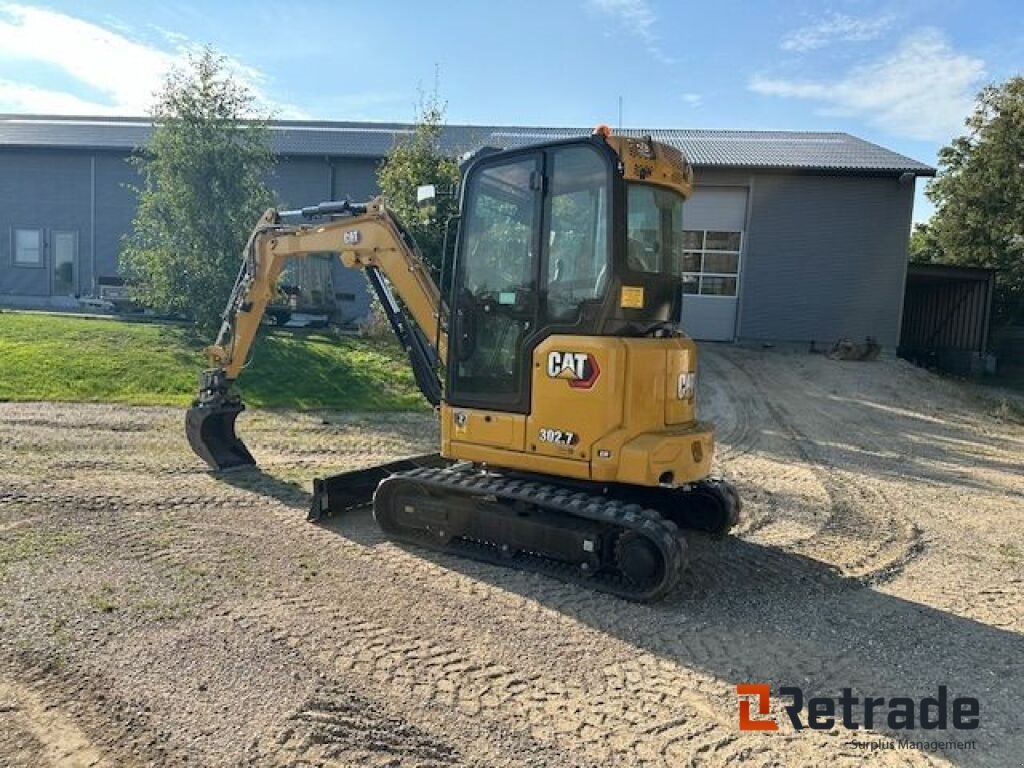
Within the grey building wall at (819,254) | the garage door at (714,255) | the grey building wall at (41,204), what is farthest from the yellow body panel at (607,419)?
the grey building wall at (41,204)

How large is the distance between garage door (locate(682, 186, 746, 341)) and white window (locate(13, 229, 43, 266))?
78.5ft

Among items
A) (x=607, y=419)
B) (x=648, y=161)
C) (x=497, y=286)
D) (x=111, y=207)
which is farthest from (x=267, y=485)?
(x=111, y=207)

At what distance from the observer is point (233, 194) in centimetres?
1772

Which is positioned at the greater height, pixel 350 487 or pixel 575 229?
pixel 575 229

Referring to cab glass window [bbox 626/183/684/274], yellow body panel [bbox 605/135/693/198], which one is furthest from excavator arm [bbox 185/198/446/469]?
yellow body panel [bbox 605/135/693/198]

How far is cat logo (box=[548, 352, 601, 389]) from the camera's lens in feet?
17.5

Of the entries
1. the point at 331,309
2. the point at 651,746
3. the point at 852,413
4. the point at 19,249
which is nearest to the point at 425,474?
the point at 651,746

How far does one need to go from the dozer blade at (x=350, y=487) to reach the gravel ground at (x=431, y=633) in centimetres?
16

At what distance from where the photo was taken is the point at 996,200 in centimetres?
2777

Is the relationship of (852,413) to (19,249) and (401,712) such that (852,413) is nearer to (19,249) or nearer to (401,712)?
(401,712)

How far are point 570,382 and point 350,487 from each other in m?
2.63

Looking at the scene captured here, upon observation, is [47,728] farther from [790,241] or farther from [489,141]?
[790,241]

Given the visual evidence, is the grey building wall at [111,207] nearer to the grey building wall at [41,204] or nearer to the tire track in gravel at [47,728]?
the grey building wall at [41,204]

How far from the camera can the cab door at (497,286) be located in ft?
18.8
